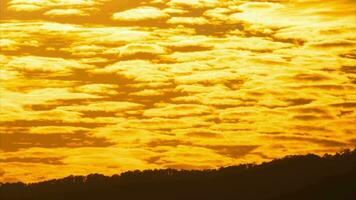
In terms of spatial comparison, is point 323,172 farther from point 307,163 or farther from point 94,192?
point 94,192

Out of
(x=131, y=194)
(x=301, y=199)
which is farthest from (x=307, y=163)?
(x=131, y=194)

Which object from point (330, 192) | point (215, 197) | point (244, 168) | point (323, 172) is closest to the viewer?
point (330, 192)

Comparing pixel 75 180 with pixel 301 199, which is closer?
pixel 301 199

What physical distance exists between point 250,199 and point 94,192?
65.6 feet

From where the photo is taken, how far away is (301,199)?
73.8 meters

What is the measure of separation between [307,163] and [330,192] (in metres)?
11.3

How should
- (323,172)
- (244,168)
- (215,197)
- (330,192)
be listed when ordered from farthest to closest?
(244,168) < (215,197) < (323,172) < (330,192)

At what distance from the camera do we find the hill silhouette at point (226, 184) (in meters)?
75.4

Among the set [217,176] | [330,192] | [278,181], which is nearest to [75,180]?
[217,176]

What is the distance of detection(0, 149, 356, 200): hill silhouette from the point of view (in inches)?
2970

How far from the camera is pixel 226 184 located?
83812mm

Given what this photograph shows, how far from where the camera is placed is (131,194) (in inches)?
3514

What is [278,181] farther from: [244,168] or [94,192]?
[94,192]

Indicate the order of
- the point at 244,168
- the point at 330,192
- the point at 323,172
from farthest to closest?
the point at 244,168 → the point at 323,172 → the point at 330,192
